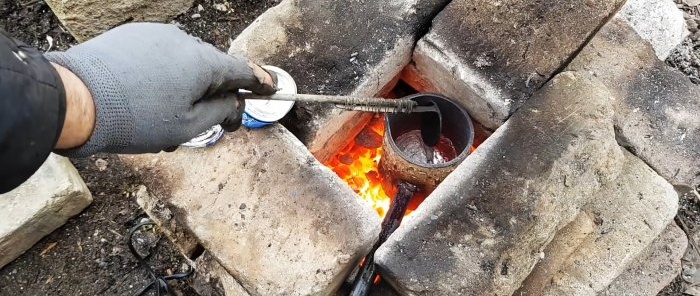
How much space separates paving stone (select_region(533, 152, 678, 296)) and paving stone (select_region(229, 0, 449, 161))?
1029 mm

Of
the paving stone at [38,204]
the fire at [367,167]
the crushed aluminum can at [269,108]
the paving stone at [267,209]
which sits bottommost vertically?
the paving stone at [38,204]

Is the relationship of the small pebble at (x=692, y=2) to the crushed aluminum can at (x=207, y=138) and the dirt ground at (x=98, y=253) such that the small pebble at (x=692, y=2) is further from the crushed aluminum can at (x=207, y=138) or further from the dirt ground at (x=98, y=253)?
the dirt ground at (x=98, y=253)

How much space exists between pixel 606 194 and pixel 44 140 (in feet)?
6.98

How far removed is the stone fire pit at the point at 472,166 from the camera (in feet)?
6.88

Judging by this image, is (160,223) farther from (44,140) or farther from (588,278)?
(588,278)

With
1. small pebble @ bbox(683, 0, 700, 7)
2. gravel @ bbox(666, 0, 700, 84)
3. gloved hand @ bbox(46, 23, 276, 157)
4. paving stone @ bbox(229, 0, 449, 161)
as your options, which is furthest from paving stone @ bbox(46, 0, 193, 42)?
small pebble @ bbox(683, 0, 700, 7)

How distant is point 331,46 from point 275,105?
1.21ft

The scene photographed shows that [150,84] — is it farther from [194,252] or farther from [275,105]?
[194,252]

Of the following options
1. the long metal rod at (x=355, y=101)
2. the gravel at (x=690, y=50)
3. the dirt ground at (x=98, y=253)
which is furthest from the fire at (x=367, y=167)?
the gravel at (x=690, y=50)

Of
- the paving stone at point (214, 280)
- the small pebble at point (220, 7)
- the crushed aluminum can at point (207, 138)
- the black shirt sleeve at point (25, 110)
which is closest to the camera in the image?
the black shirt sleeve at point (25, 110)

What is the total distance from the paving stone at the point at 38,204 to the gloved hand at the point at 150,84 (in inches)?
55.4

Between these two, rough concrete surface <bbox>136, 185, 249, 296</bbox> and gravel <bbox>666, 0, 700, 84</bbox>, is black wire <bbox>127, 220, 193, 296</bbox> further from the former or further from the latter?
gravel <bbox>666, 0, 700, 84</bbox>

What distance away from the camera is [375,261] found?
2.12m

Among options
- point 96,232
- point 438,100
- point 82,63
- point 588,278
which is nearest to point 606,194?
point 588,278
